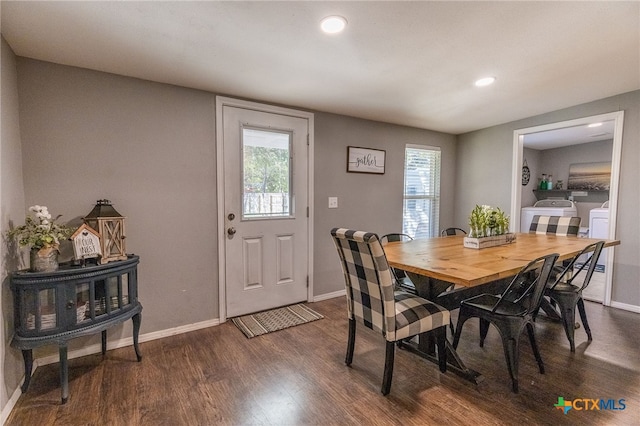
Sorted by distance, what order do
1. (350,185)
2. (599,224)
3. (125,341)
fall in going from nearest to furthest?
(125,341) → (350,185) → (599,224)

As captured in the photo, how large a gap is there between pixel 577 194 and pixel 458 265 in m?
5.53

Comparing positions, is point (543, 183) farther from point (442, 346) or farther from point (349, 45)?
point (349, 45)

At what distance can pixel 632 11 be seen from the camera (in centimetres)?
157

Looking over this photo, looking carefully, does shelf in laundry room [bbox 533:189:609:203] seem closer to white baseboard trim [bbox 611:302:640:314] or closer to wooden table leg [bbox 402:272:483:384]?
white baseboard trim [bbox 611:302:640:314]

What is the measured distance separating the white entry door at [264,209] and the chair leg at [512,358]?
1.99 m

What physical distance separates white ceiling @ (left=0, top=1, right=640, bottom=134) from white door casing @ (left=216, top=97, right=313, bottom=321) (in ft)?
0.91

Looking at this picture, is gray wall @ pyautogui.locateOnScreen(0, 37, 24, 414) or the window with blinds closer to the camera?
gray wall @ pyautogui.locateOnScreen(0, 37, 24, 414)

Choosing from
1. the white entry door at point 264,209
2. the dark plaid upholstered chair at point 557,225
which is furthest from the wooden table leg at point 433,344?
the dark plaid upholstered chair at point 557,225

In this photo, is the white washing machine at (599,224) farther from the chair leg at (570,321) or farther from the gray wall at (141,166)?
the gray wall at (141,166)

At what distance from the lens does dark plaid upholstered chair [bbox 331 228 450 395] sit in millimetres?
1630

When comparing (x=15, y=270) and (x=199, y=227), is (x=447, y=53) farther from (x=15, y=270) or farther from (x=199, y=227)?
(x=15, y=270)

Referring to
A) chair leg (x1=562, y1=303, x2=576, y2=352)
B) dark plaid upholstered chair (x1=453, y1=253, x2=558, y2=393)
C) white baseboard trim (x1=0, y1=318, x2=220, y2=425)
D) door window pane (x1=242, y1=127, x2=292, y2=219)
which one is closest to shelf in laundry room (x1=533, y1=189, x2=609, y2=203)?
chair leg (x1=562, y1=303, x2=576, y2=352)

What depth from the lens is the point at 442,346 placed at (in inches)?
75.7

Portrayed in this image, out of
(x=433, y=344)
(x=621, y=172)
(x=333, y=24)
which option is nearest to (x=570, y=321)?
(x=433, y=344)
